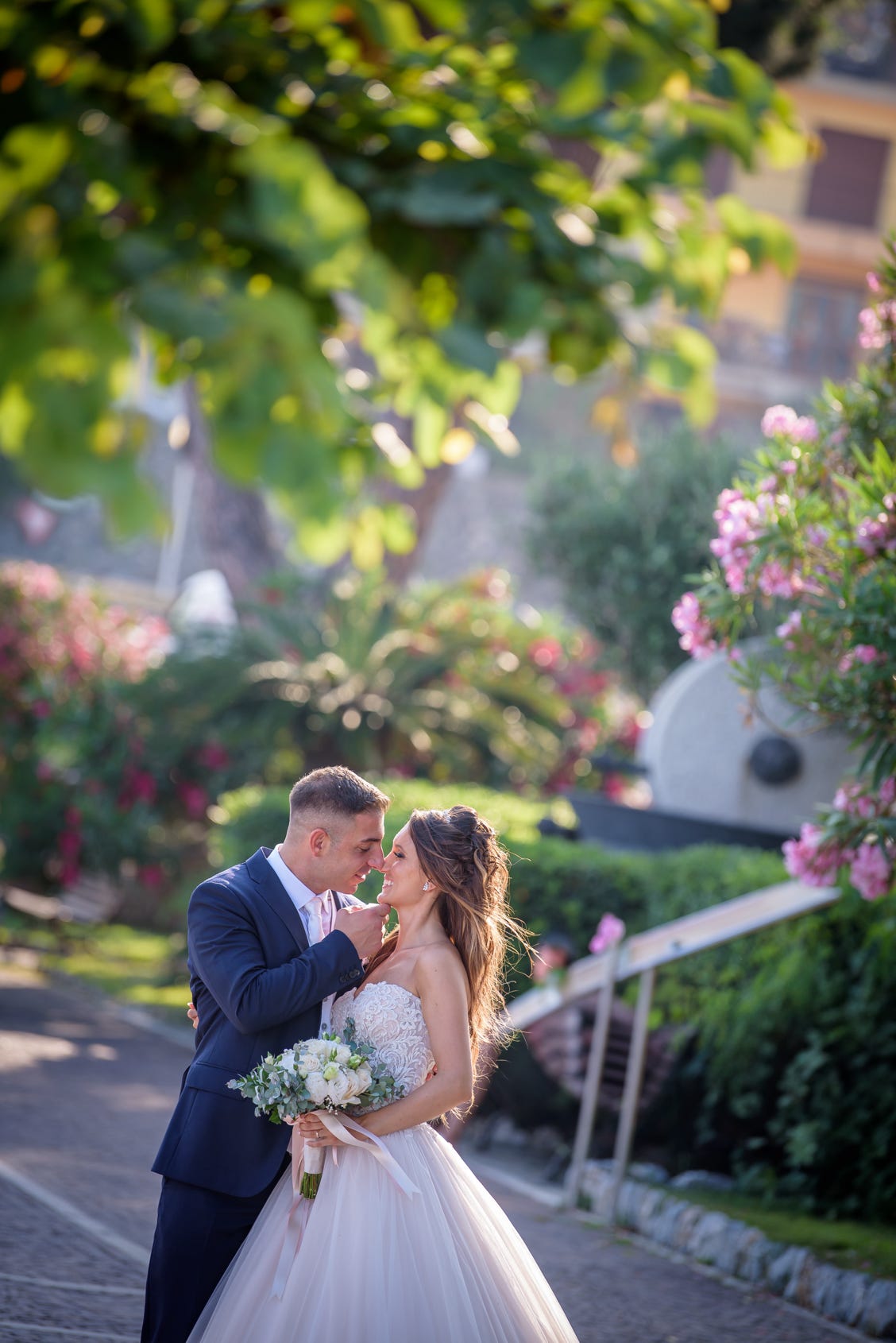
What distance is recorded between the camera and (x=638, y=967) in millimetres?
7250

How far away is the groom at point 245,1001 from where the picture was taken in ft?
11.7

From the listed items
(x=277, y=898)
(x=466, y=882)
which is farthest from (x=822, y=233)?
(x=277, y=898)

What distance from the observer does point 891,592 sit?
17.5ft

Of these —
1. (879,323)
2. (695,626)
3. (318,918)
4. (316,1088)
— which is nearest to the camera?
(316,1088)

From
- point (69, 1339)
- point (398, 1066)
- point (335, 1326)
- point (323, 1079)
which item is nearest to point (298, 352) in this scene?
point (323, 1079)

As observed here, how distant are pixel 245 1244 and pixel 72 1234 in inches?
96.2

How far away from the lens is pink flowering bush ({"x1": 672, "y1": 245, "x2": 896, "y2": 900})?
5.55m

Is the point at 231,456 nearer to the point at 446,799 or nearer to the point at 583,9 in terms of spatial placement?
the point at 583,9

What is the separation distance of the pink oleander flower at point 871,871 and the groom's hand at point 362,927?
279 centimetres

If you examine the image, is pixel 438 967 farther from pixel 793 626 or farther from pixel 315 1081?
pixel 793 626

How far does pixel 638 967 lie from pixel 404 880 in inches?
142

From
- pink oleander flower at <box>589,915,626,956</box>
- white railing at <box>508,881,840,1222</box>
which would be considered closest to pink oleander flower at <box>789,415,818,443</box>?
white railing at <box>508,881,840,1222</box>

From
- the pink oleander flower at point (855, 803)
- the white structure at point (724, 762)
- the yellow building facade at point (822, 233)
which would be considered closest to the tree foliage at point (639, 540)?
the white structure at point (724, 762)

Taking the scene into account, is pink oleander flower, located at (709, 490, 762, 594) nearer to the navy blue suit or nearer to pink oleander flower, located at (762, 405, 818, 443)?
pink oleander flower, located at (762, 405, 818, 443)
